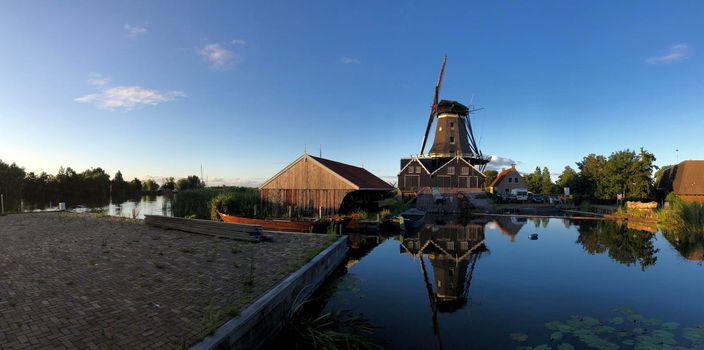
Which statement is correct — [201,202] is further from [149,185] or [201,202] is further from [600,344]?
[149,185]

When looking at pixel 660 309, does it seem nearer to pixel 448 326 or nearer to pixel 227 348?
pixel 448 326

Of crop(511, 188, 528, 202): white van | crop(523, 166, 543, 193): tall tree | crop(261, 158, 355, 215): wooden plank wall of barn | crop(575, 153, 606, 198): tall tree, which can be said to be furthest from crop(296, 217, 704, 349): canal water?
crop(523, 166, 543, 193): tall tree

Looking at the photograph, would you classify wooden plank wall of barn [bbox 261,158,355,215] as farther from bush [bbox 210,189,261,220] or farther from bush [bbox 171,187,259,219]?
bush [bbox 171,187,259,219]

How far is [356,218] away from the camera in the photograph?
20250 mm

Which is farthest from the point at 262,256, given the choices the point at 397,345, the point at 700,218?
the point at 700,218

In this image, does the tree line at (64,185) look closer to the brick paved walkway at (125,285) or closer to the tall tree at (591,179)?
the brick paved walkway at (125,285)

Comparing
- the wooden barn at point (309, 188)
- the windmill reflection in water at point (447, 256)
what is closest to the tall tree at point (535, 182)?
the windmill reflection in water at point (447, 256)

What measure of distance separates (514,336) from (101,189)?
108104mm

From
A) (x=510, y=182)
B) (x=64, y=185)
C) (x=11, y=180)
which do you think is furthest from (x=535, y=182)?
(x=64, y=185)

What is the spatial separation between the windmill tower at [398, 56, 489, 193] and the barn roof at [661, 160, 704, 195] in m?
22.3

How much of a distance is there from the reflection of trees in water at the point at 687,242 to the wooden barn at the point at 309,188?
1811 cm

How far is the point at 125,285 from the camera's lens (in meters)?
7.12

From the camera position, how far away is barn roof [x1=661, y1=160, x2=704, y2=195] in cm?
3766

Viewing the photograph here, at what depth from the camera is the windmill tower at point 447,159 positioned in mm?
41250
